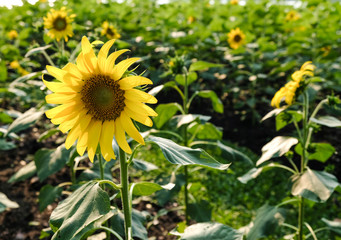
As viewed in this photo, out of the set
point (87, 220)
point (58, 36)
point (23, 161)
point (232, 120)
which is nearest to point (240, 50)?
point (232, 120)

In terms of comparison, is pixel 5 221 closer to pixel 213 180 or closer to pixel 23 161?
pixel 23 161

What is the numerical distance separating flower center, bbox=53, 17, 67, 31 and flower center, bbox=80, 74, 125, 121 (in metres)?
1.53

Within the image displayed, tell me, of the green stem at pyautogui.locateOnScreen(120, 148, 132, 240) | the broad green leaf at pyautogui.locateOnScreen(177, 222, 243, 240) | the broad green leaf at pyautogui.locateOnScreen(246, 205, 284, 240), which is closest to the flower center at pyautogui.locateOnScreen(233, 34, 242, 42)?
the broad green leaf at pyautogui.locateOnScreen(246, 205, 284, 240)

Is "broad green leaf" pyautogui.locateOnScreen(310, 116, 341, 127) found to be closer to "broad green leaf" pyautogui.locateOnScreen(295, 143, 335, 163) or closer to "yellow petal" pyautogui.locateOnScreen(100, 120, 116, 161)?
"broad green leaf" pyautogui.locateOnScreen(295, 143, 335, 163)

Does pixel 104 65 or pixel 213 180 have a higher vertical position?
pixel 104 65

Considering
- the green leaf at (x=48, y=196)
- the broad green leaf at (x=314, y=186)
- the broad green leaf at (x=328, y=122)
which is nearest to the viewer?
the broad green leaf at (x=314, y=186)

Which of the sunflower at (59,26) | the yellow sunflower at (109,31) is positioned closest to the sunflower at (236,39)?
the yellow sunflower at (109,31)

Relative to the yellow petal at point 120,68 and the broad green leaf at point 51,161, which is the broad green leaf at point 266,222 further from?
the yellow petal at point 120,68

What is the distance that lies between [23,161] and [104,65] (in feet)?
8.14

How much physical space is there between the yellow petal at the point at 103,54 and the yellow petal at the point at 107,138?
19cm

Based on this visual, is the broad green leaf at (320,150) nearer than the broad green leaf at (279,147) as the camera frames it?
No

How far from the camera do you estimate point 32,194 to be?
109 inches

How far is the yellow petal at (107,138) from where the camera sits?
1217 mm

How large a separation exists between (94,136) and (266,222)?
1.18 m
